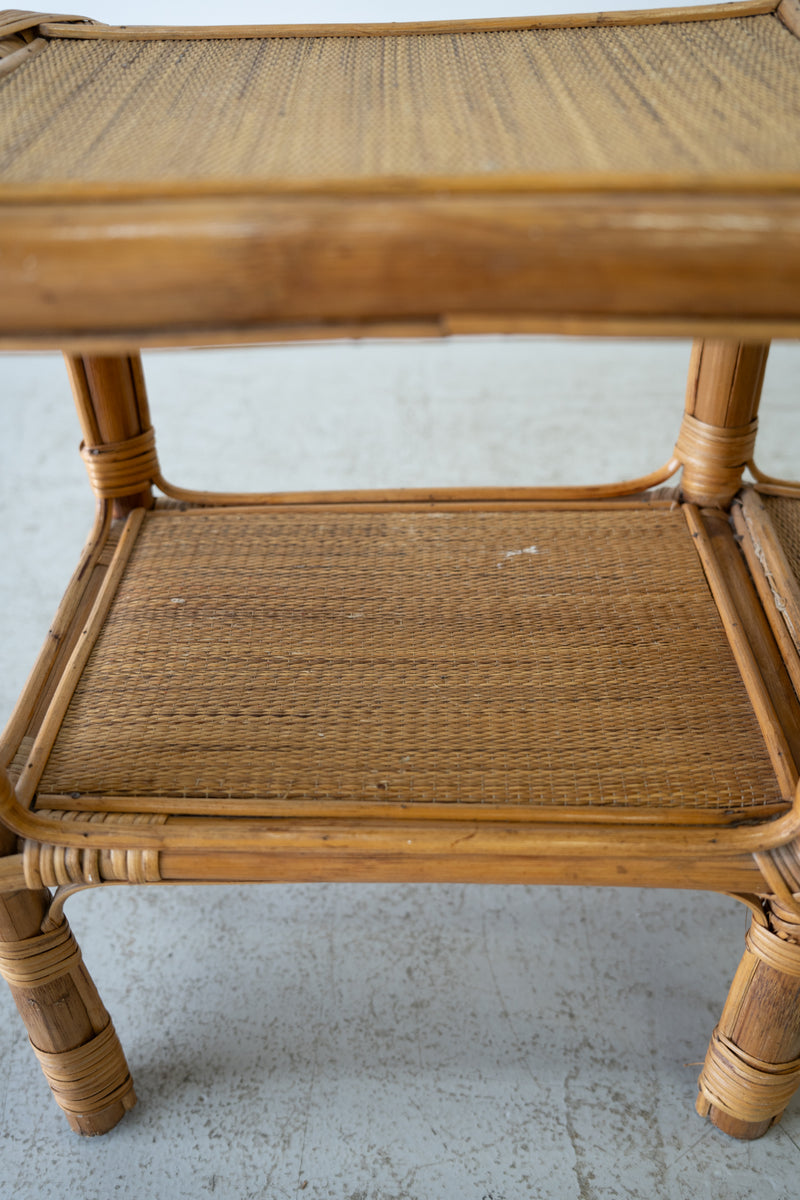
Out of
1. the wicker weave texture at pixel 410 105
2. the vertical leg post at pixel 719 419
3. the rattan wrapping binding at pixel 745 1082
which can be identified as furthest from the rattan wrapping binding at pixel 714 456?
the rattan wrapping binding at pixel 745 1082

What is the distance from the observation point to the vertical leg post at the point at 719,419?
87 centimetres

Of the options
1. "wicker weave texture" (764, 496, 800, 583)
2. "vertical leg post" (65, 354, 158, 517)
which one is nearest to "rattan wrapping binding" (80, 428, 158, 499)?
"vertical leg post" (65, 354, 158, 517)

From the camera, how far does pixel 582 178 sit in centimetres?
A: 43

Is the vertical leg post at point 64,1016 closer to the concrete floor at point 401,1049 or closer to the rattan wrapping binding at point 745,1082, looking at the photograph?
the concrete floor at point 401,1049

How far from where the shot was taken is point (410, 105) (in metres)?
0.60

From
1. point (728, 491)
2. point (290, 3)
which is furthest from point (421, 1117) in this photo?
point (290, 3)

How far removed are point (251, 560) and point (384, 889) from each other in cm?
34

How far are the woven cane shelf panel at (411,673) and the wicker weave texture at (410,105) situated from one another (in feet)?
1.22

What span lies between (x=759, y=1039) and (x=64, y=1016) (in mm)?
492

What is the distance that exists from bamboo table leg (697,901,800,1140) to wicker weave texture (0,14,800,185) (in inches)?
18.8

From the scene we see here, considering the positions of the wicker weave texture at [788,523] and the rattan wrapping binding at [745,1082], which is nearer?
the rattan wrapping binding at [745,1082]

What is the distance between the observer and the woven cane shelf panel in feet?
2.19

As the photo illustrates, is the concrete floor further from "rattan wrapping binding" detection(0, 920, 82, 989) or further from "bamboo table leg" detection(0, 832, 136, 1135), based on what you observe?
"rattan wrapping binding" detection(0, 920, 82, 989)

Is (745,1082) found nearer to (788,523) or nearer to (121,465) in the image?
(788,523)
